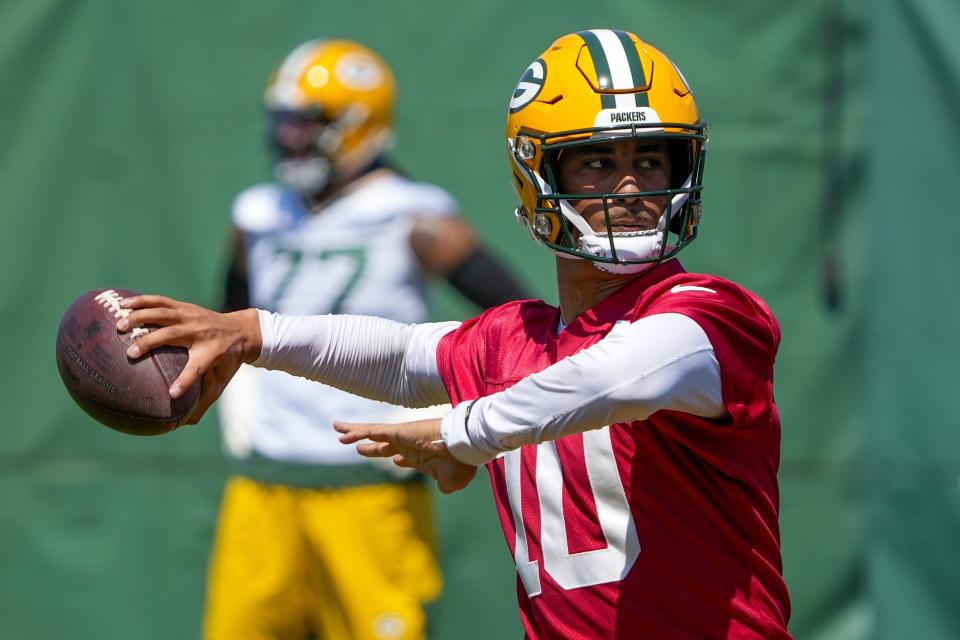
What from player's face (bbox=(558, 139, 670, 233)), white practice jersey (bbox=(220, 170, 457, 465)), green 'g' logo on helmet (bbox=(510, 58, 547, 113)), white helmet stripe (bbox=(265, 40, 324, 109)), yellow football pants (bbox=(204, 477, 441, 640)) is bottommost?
yellow football pants (bbox=(204, 477, 441, 640))

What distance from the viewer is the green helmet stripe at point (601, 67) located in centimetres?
234

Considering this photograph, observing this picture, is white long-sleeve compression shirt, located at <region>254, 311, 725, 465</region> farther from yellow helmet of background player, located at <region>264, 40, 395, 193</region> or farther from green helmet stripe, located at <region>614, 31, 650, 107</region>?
yellow helmet of background player, located at <region>264, 40, 395, 193</region>

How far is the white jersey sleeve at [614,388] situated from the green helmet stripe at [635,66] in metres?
0.43

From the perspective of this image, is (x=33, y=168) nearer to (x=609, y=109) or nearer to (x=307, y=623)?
(x=307, y=623)

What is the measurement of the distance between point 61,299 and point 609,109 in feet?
10.0

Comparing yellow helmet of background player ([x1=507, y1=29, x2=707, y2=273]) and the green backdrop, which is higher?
yellow helmet of background player ([x1=507, y1=29, x2=707, y2=273])

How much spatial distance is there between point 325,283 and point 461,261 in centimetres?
39

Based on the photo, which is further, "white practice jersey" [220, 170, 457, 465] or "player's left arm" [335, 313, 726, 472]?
"white practice jersey" [220, 170, 457, 465]

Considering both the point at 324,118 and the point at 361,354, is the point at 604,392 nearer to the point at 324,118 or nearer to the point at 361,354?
the point at 361,354

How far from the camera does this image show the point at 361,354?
258 centimetres

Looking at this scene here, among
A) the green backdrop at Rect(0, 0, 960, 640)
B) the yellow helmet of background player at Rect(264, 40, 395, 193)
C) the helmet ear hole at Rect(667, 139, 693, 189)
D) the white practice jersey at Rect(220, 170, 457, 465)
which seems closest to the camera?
the helmet ear hole at Rect(667, 139, 693, 189)

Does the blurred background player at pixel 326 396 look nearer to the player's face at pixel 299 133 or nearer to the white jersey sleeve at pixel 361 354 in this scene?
the player's face at pixel 299 133

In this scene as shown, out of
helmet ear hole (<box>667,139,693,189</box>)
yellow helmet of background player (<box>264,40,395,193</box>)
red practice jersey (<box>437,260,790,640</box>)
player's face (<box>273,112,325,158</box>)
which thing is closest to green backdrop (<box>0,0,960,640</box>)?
yellow helmet of background player (<box>264,40,395,193</box>)

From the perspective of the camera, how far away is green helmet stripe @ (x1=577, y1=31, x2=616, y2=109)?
2344 millimetres
